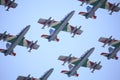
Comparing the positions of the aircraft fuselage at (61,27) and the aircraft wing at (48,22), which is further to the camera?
the aircraft wing at (48,22)

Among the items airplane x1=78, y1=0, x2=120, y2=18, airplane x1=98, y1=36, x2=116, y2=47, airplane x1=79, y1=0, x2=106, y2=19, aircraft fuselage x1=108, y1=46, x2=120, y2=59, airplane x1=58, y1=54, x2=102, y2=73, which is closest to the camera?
airplane x1=78, y1=0, x2=120, y2=18

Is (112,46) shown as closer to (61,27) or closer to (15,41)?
(61,27)

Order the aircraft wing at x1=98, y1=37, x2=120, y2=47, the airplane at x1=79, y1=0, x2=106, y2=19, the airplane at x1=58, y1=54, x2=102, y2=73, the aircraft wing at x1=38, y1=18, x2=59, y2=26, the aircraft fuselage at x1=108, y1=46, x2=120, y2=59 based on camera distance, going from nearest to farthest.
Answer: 1. the airplane at x1=79, y1=0, x2=106, y2=19
2. the aircraft wing at x1=38, y1=18, x2=59, y2=26
3. the airplane at x1=58, y1=54, x2=102, y2=73
4. the aircraft wing at x1=98, y1=37, x2=120, y2=47
5. the aircraft fuselage at x1=108, y1=46, x2=120, y2=59

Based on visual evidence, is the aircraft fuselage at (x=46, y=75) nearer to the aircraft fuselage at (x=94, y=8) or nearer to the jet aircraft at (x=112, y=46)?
the jet aircraft at (x=112, y=46)

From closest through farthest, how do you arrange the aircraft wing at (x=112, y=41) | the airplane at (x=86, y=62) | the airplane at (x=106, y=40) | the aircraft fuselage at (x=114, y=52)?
the airplane at (x=86, y=62) < the airplane at (x=106, y=40) < the aircraft wing at (x=112, y=41) < the aircraft fuselage at (x=114, y=52)

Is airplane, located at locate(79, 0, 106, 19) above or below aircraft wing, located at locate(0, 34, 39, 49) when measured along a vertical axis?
above

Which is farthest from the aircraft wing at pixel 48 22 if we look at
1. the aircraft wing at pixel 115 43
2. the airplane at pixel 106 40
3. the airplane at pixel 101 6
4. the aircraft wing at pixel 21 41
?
the aircraft wing at pixel 115 43

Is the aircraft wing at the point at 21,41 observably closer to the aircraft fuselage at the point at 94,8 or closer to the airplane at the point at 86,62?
the airplane at the point at 86,62

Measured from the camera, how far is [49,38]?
172ft

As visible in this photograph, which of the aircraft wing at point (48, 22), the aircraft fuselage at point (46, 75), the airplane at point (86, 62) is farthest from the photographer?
the airplane at point (86, 62)

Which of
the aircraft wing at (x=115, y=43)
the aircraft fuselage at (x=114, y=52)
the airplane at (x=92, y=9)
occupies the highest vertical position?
the airplane at (x=92, y=9)

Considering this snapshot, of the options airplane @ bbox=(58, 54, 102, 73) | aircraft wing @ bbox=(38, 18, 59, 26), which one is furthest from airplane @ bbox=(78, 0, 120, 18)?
airplane @ bbox=(58, 54, 102, 73)

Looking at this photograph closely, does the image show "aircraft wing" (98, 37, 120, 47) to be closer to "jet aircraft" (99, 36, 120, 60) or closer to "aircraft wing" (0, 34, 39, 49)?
"jet aircraft" (99, 36, 120, 60)

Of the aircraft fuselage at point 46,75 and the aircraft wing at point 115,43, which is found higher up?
the aircraft wing at point 115,43
